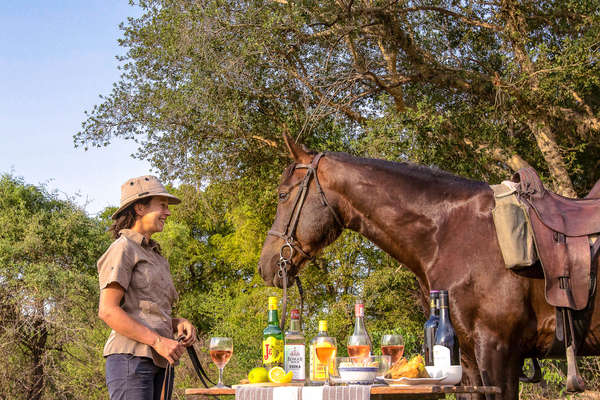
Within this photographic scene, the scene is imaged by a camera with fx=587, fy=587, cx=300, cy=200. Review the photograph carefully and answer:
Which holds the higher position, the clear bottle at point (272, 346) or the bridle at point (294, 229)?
the bridle at point (294, 229)

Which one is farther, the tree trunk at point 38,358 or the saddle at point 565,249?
the tree trunk at point 38,358

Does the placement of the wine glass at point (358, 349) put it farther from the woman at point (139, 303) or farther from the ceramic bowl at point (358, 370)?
the woman at point (139, 303)

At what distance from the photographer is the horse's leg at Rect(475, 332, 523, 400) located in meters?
3.06

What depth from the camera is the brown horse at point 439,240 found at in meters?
3.17

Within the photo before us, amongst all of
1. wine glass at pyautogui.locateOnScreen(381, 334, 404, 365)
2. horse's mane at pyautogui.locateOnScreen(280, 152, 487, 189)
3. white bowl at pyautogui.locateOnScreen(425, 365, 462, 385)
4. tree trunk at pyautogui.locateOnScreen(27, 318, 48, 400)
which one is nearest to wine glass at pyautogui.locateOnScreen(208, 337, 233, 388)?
wine glass at pyautogui.locateOnScreen(381, 334, 404, 365)

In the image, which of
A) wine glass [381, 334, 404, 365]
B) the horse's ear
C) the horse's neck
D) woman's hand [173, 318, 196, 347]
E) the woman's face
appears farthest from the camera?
the horse's ear

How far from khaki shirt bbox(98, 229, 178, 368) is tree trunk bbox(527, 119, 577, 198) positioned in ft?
31.2

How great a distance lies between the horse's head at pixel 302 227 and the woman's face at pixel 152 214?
2.87 feet

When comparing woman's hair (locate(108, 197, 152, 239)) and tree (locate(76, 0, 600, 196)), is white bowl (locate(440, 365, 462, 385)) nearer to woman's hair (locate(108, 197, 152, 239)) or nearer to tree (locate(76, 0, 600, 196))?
woman's hair (locate(108, 197, 152, 239))

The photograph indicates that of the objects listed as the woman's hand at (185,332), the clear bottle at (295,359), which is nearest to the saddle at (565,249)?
the clear bottle at (295,359)

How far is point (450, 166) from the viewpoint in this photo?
1178 centimetres

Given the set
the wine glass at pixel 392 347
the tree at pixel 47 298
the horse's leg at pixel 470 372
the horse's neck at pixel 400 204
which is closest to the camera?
the wine glass at pixel 392 347

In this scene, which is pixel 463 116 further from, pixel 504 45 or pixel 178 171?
pixel 178 171

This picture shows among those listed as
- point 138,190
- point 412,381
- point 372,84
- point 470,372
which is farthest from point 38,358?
point 412,381
